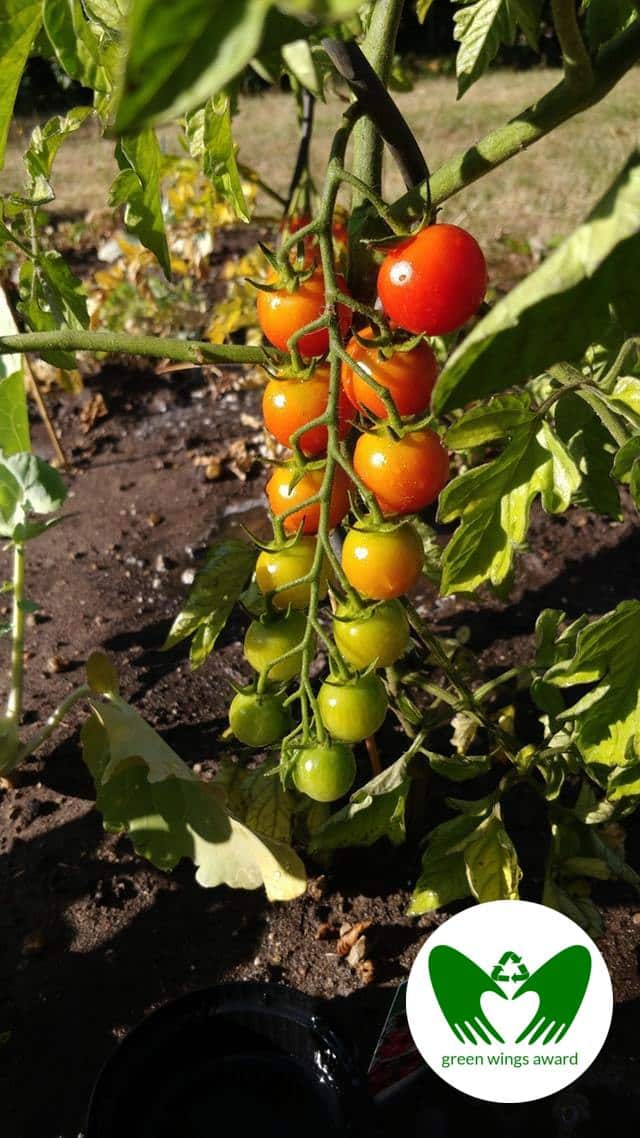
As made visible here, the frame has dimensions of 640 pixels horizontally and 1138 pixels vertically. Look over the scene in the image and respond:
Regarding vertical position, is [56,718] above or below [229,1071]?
above

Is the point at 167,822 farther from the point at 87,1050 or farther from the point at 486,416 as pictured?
the point at 486,416

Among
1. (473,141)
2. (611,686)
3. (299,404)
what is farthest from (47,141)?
(473,141)

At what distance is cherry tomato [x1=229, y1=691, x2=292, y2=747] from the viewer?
0.95 meters

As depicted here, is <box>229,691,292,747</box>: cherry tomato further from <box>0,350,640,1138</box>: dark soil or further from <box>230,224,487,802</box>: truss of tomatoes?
<box>0,350,640,1138</box>: dark soil

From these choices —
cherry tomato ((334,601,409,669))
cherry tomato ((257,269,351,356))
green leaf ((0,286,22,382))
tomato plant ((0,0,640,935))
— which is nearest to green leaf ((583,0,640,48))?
tomato plant ((0,0,640,935))

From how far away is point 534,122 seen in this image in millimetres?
714

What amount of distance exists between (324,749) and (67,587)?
124 centimetres

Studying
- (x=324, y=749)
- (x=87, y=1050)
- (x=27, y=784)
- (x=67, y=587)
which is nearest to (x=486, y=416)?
(x=324, y=749)

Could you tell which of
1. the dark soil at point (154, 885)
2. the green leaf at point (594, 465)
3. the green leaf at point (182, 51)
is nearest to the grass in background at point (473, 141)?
the dark soil at point (154, 885)

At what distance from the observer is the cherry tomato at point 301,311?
0.80m

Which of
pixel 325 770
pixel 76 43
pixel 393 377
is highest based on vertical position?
pixel 76 43

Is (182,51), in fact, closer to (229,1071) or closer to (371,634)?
(371,634)

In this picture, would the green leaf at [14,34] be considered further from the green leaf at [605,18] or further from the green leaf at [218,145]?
the green leaf at [605,18]

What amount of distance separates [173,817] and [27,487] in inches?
17.2
